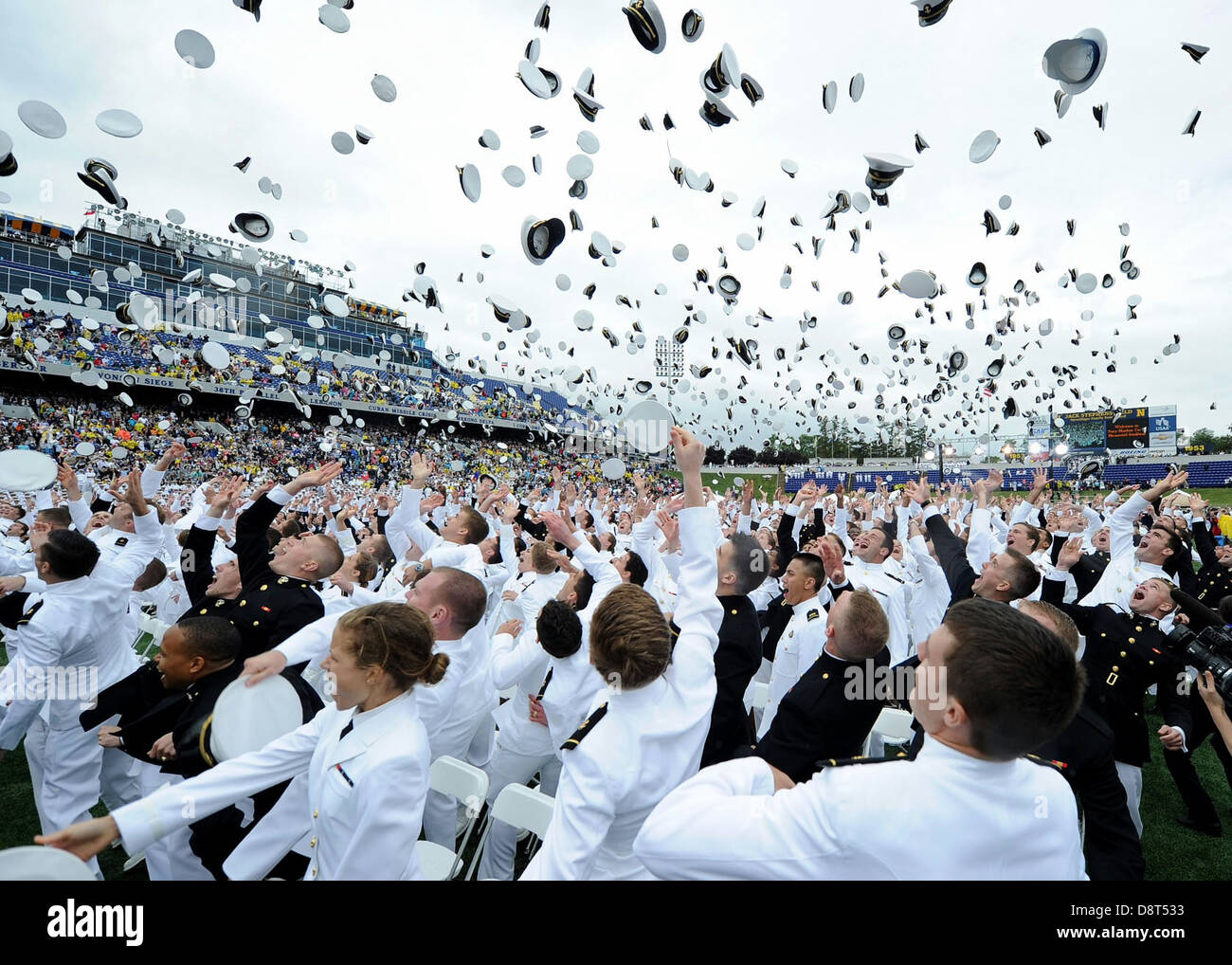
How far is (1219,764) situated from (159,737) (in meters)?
8.89

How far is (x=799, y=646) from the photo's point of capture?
4.20 m

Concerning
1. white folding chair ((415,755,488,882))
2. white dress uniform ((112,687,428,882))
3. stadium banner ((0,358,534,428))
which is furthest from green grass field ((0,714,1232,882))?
stadium banner ((0,358,534,428))

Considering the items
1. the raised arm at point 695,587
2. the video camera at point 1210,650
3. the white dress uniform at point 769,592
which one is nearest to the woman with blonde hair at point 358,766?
the raised arm at point 695,587

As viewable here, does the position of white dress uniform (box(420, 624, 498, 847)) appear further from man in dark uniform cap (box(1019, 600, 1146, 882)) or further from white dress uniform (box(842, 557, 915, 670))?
white dress uniform (box(842, 557, 915, 670))

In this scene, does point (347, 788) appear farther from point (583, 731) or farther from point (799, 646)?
point (799, 646)

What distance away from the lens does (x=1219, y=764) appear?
19.0ft

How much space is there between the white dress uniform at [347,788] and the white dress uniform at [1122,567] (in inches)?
280

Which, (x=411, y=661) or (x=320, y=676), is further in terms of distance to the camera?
(x=320, y=676)

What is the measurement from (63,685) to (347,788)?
340cm

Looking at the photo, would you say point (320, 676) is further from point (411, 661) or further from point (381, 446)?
point (381, 446)

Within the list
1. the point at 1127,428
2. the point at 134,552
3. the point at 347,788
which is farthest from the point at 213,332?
the point at 1127,428

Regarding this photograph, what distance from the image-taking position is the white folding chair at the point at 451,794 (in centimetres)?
279

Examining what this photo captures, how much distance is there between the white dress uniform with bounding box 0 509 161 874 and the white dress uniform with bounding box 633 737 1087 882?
4.27 m

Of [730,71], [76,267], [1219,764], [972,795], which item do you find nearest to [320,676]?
[972,795]
